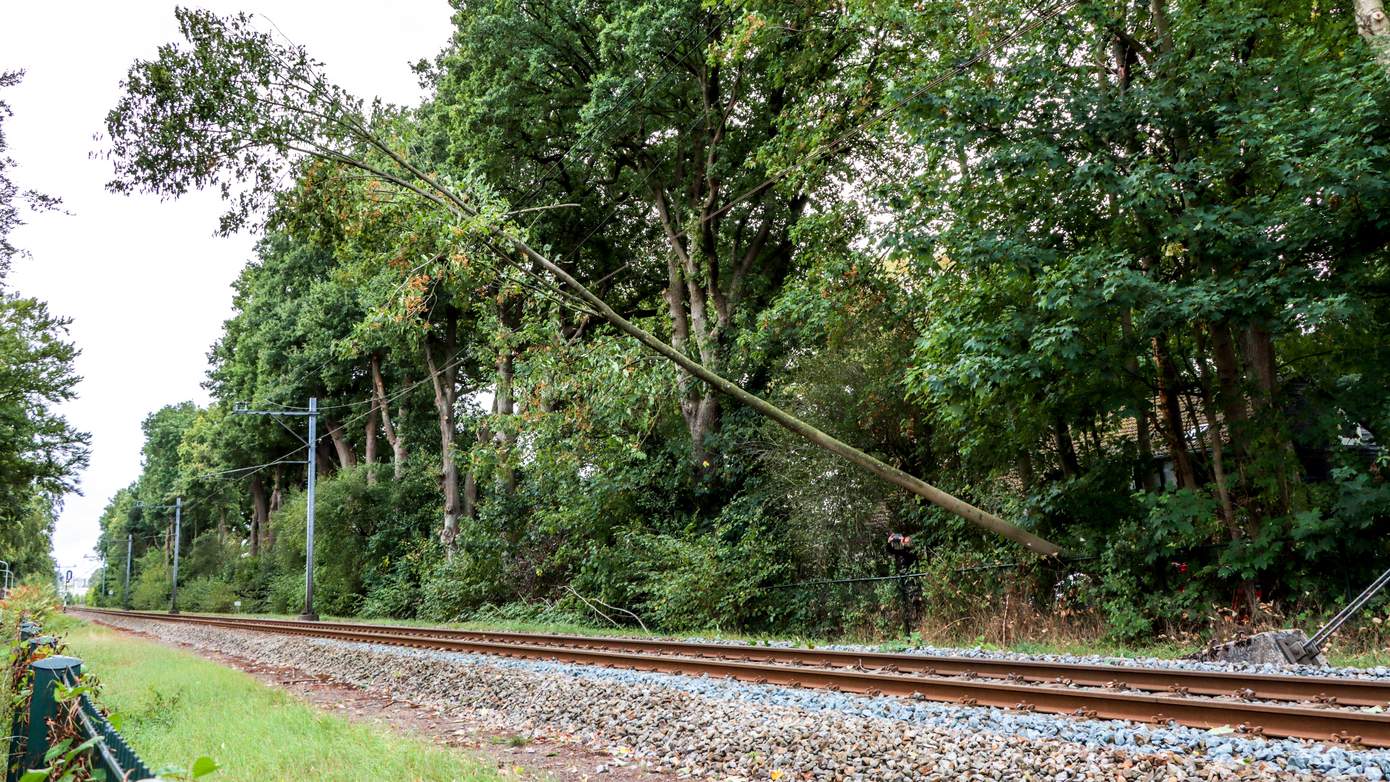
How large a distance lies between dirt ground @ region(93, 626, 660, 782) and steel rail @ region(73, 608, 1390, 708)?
3.80 metres

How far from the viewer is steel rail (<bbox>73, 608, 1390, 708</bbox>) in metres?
6.64

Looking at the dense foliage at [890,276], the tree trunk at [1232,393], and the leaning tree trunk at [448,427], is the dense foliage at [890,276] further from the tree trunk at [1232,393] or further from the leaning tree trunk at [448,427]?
the leaning tree trunk at [448,427]

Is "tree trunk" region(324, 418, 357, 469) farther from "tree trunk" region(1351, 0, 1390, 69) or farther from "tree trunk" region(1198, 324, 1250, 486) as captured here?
"tree trunk" region(1351, 0, 1390, 69)

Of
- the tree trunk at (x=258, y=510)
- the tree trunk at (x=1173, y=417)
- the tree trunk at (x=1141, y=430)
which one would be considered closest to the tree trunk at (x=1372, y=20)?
the tree trunk at (x=1141, y=430)

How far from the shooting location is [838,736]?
246 inches

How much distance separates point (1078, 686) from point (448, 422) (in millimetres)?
25834

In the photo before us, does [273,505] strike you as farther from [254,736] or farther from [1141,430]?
[1141,430]

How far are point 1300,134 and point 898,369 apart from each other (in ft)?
23.9

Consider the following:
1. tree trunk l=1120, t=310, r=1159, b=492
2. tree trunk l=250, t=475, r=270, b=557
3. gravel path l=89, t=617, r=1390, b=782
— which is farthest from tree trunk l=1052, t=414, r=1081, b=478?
tree trunk l=250, t=475, r=270, b=557

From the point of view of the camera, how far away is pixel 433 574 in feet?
92.3

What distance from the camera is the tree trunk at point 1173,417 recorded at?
12445 mm

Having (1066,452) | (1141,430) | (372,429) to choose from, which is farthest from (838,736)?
(372,429)

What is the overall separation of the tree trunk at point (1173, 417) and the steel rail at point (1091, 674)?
5.25 meters

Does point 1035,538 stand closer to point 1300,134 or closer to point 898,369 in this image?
point 898,369
